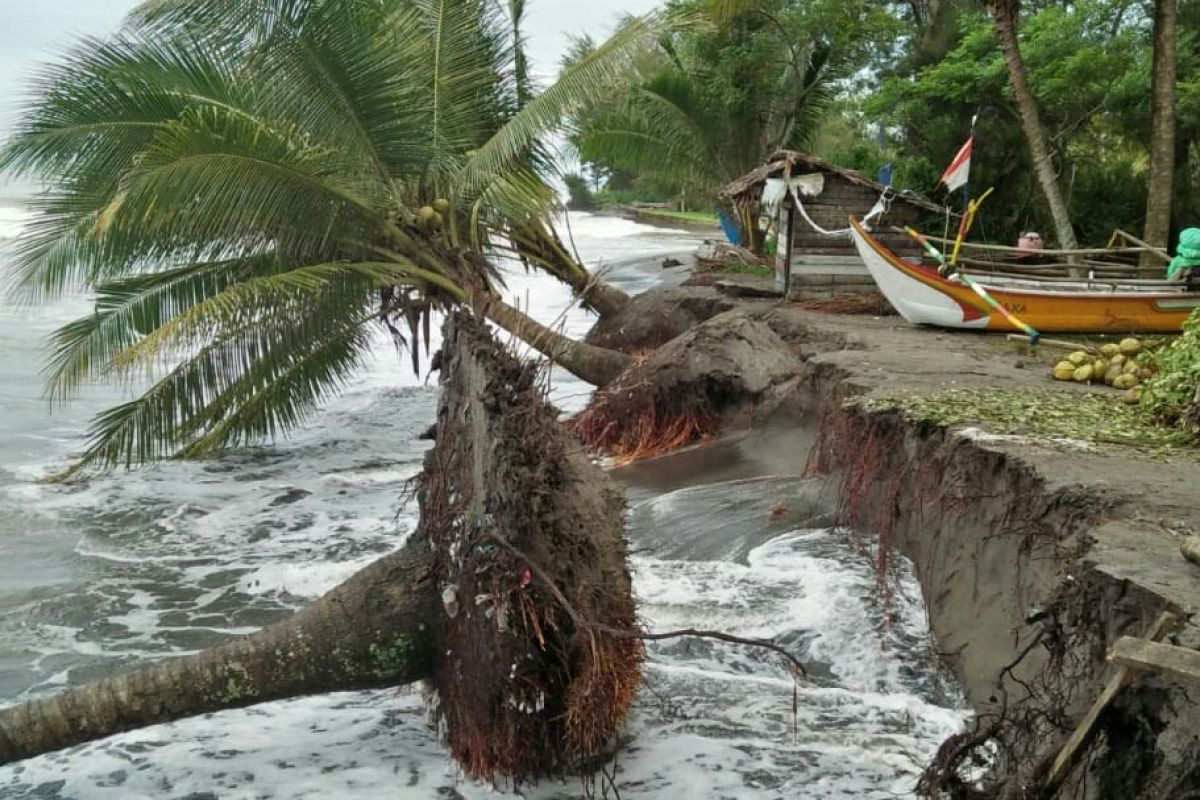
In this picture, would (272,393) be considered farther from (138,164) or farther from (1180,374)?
(1180,374)

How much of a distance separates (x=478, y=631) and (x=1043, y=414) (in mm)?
4323

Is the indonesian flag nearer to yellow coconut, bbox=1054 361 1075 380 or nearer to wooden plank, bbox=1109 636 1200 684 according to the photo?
yellow coconut, bbox=1054 361 1075 380

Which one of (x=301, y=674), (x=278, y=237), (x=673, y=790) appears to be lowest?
(x=673, y=790)

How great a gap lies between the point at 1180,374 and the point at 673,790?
13.7ft

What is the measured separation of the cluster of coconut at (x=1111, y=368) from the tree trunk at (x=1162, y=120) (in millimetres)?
5337

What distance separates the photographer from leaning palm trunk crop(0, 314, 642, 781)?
4.84 metres

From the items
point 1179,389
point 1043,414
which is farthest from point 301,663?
point 1179,389

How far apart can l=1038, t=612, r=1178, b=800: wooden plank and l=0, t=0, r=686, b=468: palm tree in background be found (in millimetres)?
7048

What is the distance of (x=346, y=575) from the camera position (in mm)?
8641

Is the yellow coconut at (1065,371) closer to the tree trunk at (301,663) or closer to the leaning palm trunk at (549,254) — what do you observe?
the tree trunk at (301,663)

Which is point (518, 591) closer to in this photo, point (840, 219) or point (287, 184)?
point (287, 184)

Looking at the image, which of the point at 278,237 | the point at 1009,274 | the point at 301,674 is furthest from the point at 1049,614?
the point at 1009,274

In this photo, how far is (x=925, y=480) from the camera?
686 cm

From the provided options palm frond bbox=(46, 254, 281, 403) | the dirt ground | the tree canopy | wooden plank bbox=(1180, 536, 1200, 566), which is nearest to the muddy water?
the dirt ground
